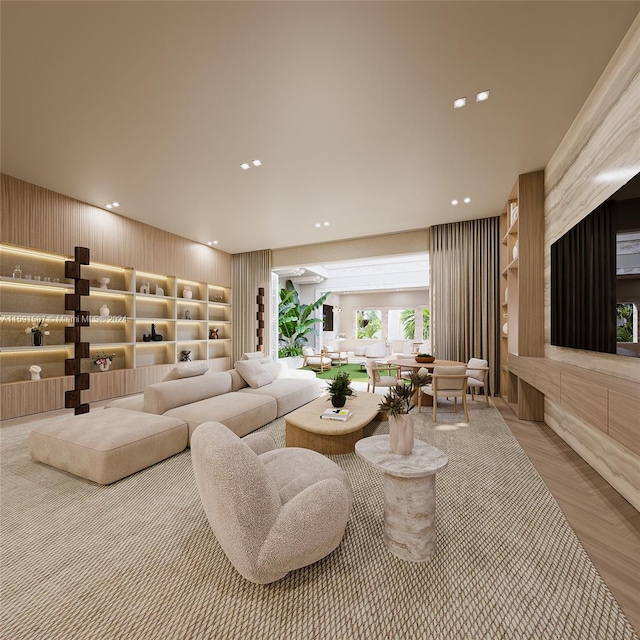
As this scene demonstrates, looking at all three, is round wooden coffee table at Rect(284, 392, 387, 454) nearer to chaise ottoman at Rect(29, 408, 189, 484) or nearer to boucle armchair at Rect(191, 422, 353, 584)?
chaise ottoman at Rect(29, 408, 189, 484)

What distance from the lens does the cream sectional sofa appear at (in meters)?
3.17

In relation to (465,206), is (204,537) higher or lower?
lower

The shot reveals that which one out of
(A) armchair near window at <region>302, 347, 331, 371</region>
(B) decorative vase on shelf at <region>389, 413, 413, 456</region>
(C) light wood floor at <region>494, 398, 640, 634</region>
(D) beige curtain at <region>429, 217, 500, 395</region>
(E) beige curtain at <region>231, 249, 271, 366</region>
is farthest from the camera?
(A) armchair near window at <region>302, 347, 331, 371</region>

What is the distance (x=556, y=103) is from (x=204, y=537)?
4212 mm

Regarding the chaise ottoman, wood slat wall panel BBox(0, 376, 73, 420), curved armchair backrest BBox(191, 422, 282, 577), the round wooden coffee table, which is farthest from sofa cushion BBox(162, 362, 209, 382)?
curved armchair backrest BBox(191, 422, 282, 577)

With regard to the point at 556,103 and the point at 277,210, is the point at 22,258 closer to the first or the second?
the point at 277,210

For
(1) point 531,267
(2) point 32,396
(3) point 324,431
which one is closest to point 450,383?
(1) point 531,267

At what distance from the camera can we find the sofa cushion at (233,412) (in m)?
3.07

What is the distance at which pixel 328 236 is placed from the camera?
22.3 feet

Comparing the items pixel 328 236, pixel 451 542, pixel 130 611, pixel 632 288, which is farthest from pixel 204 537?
pixel 328 236

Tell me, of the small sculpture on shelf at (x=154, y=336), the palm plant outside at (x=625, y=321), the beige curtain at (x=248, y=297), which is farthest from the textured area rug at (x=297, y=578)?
the beige curtain at (x=248, y=297)

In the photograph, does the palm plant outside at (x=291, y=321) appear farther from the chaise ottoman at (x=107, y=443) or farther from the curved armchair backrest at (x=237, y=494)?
the curved armchair backrest at (x=237, y=494)

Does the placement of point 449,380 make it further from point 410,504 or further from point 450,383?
point 410,504

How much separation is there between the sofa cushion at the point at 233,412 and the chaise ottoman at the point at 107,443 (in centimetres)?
16
